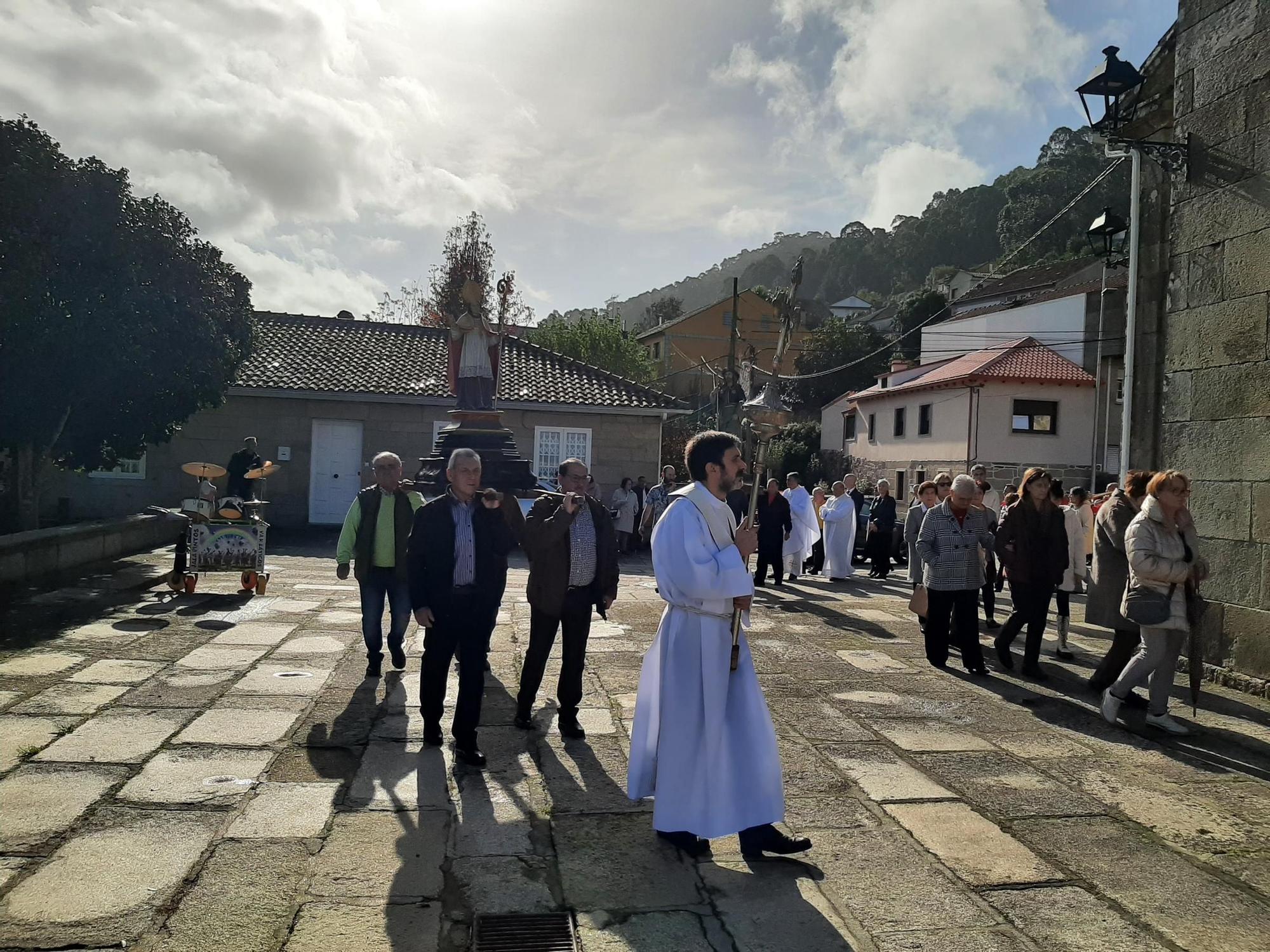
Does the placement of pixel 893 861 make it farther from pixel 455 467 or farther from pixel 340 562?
pixel 340 562

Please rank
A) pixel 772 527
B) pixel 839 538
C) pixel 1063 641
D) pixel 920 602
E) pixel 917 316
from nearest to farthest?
pixel 920 602 < pixel 1063 641 < pixel 772 527 < pixel 839 538 < pixel 917 316

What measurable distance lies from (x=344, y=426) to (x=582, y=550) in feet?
60.6

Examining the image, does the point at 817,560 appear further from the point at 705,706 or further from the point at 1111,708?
the point at 705,706

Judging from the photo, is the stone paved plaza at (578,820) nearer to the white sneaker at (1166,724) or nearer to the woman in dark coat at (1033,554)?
the white sneaker at (1166,724)

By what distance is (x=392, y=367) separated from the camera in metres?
24.9

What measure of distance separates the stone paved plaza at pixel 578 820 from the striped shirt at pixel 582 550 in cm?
96

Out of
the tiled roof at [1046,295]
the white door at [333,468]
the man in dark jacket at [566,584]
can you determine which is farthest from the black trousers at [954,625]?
the tiled roof at [1046,295]

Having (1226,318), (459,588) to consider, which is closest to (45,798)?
(459,588)

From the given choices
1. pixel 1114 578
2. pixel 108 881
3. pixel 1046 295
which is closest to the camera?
pixel 108 881

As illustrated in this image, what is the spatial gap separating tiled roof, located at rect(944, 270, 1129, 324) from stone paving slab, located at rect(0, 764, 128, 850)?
3141cm

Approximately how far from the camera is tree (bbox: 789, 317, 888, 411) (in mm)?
45625

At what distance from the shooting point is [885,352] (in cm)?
4650

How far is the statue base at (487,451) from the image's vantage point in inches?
639

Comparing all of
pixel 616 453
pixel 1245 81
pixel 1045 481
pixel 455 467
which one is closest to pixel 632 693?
pixel 455 467
